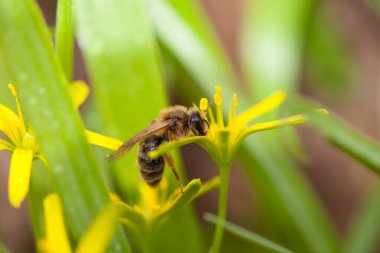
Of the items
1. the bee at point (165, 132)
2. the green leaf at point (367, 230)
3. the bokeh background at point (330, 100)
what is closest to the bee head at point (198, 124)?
the bee at point (165, 132)

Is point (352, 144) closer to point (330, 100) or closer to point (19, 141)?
point (19, 141)

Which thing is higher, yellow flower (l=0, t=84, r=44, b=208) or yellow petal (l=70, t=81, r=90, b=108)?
yellow petal (l=70, t=81, r=90, b=108)

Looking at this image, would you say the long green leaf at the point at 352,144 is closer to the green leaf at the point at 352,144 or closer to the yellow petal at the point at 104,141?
the green leaf at the point at 352,144

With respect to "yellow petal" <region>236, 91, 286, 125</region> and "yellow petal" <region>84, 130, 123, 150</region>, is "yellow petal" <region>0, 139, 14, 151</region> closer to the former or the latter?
"yellow petal" <region>84, 130, 123, 150</region>

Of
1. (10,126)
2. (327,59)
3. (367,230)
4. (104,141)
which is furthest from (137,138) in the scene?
(327,59)

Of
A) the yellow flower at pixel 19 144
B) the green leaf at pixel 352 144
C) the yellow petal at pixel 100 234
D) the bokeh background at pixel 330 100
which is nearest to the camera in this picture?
the yellow petal at pixel 100 234

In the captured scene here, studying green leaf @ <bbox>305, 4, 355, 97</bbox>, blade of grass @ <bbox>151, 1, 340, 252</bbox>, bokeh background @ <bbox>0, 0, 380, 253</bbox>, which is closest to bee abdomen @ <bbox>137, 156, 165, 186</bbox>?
blade of grass @ <bbox>151, 1, 340, 252</bbox>

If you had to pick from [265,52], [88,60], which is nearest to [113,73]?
[88,60]

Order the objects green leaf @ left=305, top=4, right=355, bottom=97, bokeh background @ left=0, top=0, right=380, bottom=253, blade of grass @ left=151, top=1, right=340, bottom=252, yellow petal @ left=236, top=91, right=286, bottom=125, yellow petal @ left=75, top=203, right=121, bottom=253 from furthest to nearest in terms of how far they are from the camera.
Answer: green leaf @ left=305, top=4, right=355, bottom=97, bokeh background @ left=0, top=0, right=380, bottom=253, blade of grass @ left=151, top=1, right=340, bottom=252, yellow petal @ left=236, top=91, right=286, bottom=125, yellow petal @ left=75, top=203, right=121, bottom=253
